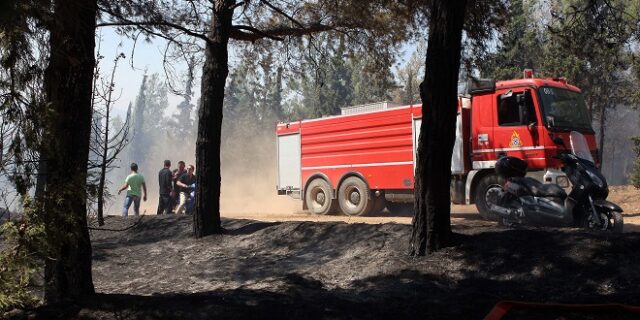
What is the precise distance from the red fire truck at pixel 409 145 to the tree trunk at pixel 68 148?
273 inches

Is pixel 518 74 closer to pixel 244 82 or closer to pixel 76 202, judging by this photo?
pixel 244 82

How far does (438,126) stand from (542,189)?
3.54 m

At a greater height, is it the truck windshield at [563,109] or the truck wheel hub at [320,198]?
the truck windshield at [563,109]

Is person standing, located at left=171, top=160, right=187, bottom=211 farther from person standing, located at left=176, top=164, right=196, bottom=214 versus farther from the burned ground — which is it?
the burned ground

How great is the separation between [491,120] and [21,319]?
31.2ft

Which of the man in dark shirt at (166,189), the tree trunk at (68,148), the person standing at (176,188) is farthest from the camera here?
the person standing at (176,188)

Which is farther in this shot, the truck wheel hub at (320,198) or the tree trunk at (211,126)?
the truck wheel hub at (320,198)

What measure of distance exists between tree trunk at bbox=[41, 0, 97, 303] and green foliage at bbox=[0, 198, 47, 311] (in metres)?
0.08

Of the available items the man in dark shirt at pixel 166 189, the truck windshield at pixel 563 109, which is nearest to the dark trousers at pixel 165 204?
the man in dark shirt at pixel 166 189

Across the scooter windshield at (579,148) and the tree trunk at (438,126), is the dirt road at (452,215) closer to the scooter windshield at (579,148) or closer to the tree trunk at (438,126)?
the scooter windshield at (579,148)

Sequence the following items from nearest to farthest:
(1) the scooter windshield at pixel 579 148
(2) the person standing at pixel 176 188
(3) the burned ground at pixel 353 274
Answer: (3) the burned ground at pixel 353 274
(1) the scooter windshield at pixel 579 148
(2) the person standing at pixel 176 188

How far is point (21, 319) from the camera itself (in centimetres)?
416

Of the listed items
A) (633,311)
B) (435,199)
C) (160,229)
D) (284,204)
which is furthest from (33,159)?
(284,204)

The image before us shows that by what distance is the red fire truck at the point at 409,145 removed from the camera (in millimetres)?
10812
